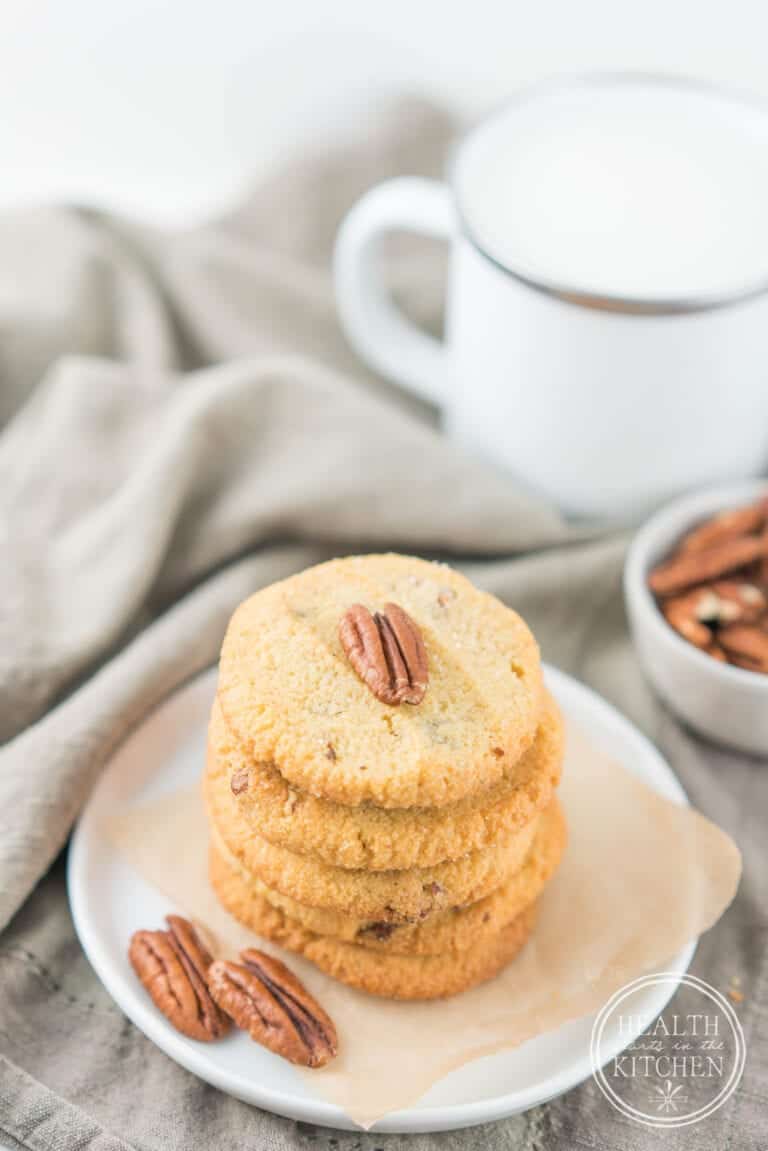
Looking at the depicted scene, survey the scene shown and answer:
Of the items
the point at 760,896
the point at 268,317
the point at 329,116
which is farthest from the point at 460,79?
the point at 760,896

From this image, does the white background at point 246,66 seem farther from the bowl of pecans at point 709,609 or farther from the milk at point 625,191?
the bowl of pecans at point 709,609

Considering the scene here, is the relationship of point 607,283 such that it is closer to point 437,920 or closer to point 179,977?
point 437,920

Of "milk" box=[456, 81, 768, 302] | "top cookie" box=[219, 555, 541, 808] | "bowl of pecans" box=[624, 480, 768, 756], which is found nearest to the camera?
"top cookie" box=[219, 555, 541, 808]

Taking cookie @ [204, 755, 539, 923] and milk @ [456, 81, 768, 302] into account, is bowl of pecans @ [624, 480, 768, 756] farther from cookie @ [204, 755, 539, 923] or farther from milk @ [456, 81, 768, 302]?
cookie @ [204, 755, 539, 923]

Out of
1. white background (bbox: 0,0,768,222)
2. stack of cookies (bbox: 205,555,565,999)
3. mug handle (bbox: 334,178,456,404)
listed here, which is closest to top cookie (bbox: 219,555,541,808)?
stack of cookies (bbox: 205,555,565,999)

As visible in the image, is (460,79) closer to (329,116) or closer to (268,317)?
(329,116)

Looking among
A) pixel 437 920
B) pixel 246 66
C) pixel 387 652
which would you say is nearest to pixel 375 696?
pixel 387 652
